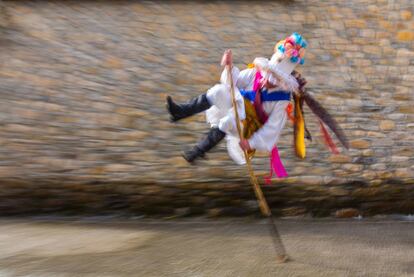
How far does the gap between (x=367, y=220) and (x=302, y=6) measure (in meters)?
3.56

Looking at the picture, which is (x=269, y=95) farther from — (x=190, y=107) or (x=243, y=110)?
(x=190, y=107)

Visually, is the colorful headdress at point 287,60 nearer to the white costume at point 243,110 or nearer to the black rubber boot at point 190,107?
the white costume at point 243,110

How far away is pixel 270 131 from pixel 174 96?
2388 mm

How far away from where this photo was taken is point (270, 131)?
3855 millimetres

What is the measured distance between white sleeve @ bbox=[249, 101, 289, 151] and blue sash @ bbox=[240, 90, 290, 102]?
0.04 meters

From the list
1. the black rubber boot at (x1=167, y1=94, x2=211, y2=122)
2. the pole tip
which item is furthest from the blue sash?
the pole tip

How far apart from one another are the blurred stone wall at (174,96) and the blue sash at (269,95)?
3.77ft

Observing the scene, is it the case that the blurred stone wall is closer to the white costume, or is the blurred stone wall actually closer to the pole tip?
the white costume

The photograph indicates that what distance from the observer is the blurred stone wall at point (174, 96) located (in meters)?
4.82

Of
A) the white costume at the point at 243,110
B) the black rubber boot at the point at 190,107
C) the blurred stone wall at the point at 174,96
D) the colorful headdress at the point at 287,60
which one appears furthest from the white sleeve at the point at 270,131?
the blurred stone wall at the point at 174,96

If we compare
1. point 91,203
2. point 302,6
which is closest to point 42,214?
point 91,203

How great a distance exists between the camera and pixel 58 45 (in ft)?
22.8

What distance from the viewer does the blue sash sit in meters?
3.81

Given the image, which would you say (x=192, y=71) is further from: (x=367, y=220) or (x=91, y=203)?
(x=367, y=220)
